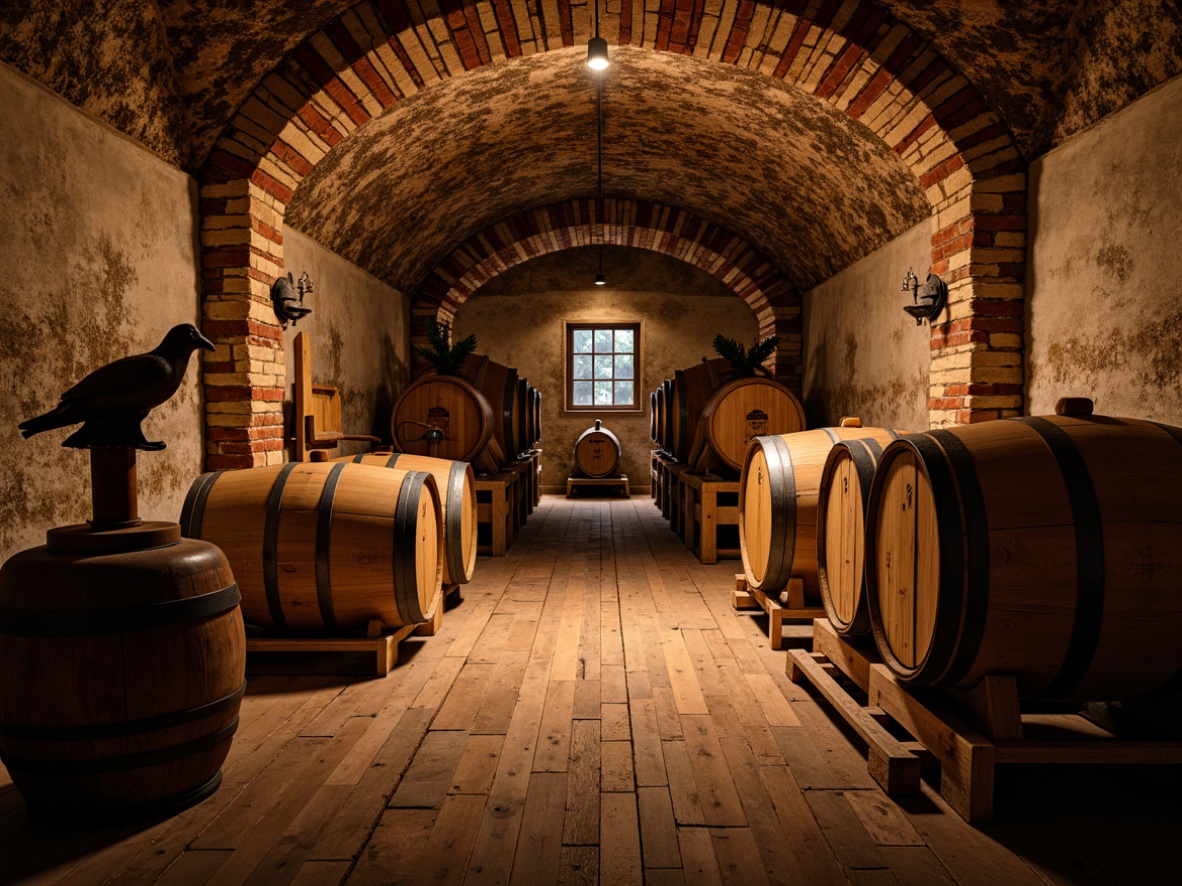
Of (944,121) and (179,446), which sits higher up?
Answer: (944,121)

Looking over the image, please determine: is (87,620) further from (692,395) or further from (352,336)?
(692,395)

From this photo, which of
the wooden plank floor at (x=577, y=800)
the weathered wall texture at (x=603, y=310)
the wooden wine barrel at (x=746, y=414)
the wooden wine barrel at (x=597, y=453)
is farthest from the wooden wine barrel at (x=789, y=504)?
the weathered wall texture at (x=603, y=310)

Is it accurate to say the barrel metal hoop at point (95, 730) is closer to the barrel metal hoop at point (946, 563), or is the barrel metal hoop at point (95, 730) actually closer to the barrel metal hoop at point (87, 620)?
the barrel metal hoop at point (87, 620)

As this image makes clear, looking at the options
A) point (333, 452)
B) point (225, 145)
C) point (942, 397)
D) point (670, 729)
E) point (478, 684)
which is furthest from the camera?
point (333, 452)

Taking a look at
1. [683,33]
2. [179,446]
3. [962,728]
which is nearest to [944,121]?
[683,33]

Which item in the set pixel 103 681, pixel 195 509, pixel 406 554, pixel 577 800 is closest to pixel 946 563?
pixel 577 800

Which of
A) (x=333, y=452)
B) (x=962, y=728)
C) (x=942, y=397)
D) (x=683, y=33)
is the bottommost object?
(x=962, y=728)

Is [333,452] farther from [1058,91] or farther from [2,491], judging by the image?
[1058,91]

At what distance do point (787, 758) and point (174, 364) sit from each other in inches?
84.6

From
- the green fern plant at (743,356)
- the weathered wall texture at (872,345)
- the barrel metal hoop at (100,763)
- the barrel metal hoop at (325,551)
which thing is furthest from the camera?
the green fern plant at (743,356)

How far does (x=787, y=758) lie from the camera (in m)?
2.31

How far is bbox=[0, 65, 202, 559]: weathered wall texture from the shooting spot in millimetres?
2611

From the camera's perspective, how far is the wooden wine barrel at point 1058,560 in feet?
6.01

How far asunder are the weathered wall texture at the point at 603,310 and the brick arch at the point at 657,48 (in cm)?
646
